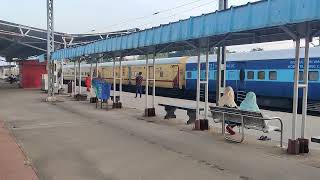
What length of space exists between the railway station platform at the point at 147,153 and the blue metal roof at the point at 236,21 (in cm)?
260

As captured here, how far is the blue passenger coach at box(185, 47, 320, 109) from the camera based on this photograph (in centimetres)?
2191

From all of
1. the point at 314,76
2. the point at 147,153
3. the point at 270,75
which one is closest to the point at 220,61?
the point at 147,153

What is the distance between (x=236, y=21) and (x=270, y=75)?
14044mm

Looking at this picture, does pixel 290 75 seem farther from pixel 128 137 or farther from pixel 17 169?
pixel 17 169

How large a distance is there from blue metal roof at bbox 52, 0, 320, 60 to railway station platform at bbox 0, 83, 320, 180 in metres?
2.60

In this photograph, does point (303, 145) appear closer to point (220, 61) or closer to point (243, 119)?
point (243, 119)

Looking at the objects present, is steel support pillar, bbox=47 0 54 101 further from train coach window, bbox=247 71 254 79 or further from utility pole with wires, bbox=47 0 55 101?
train coach window, bbox=247 71 254 79

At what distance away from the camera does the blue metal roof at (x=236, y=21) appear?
30.4 feet

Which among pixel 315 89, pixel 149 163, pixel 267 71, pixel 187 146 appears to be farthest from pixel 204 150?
pixel 267 71

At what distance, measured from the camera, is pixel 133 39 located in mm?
18375

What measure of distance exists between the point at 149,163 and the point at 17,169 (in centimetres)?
236

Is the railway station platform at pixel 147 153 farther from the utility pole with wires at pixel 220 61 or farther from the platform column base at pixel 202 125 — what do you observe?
the utility pole with wires at pixel 220 61

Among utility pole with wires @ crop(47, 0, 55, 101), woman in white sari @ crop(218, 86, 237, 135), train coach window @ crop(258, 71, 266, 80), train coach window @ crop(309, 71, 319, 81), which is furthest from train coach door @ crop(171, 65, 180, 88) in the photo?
woman in white sari @ crop(218, 86, 237, 135)

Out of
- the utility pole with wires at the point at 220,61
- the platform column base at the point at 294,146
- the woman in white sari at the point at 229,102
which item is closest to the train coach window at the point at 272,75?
the utility pole with wires at the point at 220,61
